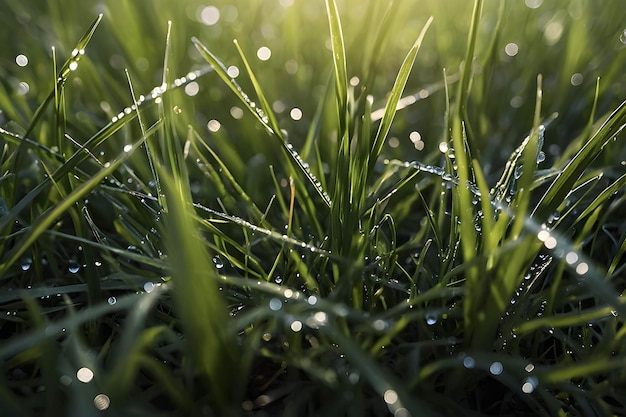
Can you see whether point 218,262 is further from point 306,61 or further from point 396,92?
point 306,61

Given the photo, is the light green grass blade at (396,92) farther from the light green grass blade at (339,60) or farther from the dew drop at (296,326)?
the dew drop at (296,326)

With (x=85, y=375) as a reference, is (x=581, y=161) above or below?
above

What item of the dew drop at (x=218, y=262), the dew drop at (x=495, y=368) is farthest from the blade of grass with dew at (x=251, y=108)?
the dew drop at (x=495, y=368)

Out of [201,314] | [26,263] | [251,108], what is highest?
[251,108]

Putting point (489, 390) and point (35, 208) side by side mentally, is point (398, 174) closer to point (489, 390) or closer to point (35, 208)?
point (489, 390)

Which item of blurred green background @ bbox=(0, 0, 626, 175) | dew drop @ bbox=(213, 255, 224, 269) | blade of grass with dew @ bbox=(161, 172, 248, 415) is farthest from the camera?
blurred green background @ bbox=(0, 0, 626, 175)

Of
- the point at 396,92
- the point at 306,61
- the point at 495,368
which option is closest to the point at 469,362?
the point at 495,368

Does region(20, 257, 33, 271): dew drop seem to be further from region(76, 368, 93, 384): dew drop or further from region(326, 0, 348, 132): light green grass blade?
region(326, 0, 348, 132): light green grass blade

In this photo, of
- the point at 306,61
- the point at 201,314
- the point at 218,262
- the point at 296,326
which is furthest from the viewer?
the point at 306,61

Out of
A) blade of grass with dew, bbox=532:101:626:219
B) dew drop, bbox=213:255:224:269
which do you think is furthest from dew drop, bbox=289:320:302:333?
blade of grass with dew, bbox=532:101:626:219
